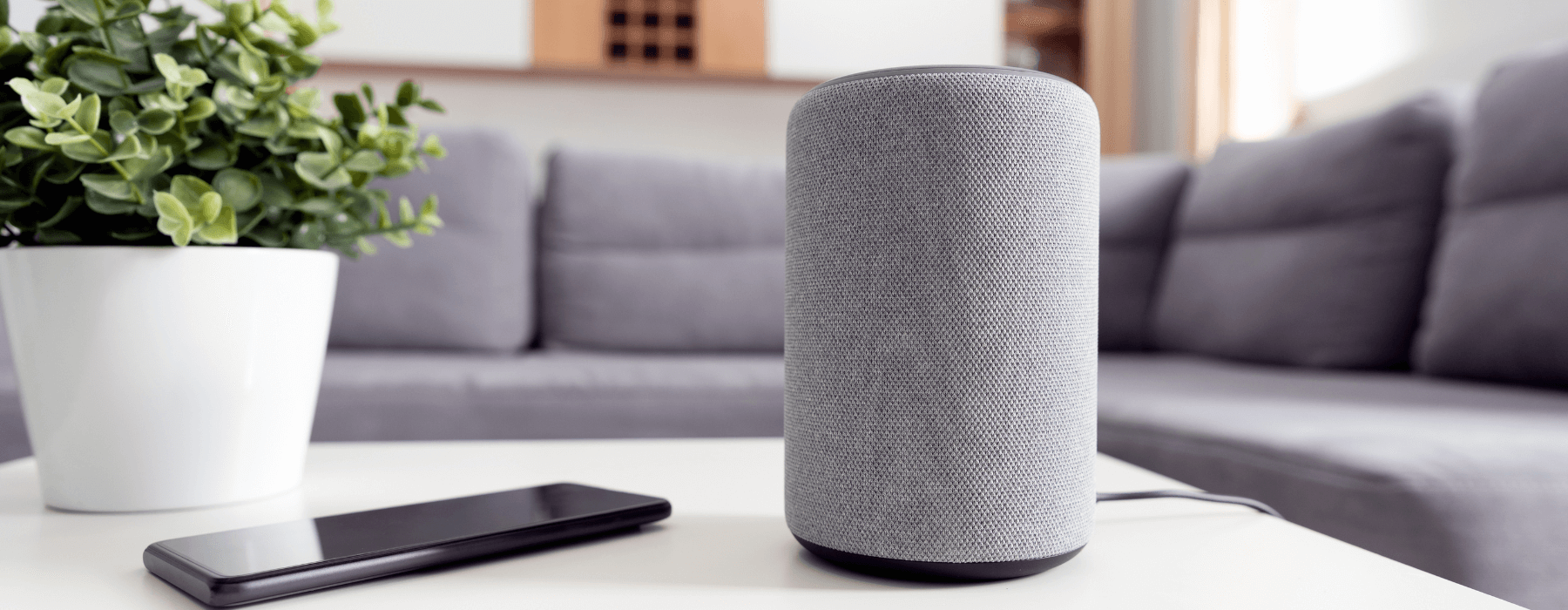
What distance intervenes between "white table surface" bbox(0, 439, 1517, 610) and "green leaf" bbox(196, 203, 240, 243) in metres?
0.14

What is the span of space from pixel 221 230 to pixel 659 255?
1.41 meters

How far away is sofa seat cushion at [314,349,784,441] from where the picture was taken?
50.8 inches

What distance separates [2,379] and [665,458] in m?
1.12

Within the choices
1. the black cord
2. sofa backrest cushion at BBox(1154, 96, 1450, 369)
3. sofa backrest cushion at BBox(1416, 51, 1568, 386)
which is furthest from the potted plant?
sofa backrest cushion at BBox(1154, 96, 1450, 369)

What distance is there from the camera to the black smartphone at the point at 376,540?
0.32 m

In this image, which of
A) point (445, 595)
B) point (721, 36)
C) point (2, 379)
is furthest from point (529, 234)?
point (445, 595)

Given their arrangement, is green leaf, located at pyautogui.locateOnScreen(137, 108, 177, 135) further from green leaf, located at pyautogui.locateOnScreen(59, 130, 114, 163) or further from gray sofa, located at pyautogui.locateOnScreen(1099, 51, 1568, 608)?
gray sofa, located at pyautogui.locateOnScreen(1099, 51, 1568, 608)

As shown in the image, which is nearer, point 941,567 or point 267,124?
point 941,567

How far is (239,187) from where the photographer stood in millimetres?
485

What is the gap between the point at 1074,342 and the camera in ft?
1.11

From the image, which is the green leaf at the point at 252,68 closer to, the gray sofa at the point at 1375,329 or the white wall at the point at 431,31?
the gray sofa at the point at 1375,329

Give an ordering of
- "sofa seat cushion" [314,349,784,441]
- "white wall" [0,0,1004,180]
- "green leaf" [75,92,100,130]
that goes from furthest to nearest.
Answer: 1. "white wall" [0,0,1004,180]
2. "sofa seat cushion" [314,349,784,441]
3. "green leaf" [75,92,100,130]

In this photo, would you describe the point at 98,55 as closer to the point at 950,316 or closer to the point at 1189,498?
the point at 950,316

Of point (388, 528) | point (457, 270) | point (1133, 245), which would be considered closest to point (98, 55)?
point (388, 528)
